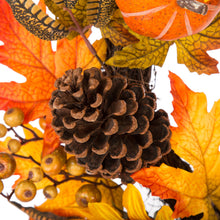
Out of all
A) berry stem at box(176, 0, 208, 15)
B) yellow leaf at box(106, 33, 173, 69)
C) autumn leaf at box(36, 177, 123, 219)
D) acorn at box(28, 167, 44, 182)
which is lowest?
autumn leaf at box(36, 177, 123, 219)

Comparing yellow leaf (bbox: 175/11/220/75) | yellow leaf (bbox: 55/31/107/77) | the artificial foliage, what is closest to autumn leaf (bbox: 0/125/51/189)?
the artificial foliage

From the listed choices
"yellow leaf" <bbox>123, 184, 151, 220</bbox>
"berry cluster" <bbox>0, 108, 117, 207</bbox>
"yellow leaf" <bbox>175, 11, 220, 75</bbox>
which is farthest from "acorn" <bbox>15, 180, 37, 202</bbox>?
"yellow leaf" <bbox>175, 11, 220, 75</bbox>

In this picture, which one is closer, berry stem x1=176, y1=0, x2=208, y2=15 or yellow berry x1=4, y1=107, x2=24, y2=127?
berry stem x1=176, y1=0, x2=208, y2=15

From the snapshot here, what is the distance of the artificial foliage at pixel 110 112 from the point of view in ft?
0.93

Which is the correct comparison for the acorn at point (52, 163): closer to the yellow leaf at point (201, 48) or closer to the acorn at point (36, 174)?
the acorn at point (36, 174)

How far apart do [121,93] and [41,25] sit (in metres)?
0.11

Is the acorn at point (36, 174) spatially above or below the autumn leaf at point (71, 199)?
above

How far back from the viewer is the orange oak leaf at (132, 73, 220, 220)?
1.05 feet

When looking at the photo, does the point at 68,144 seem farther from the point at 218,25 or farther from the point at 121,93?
the point at 218,25

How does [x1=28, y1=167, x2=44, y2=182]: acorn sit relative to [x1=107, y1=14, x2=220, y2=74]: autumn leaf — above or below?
below

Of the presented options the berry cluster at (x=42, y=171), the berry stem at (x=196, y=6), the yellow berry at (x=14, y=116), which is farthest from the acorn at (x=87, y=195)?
the berry stem at (x=196, y=6)

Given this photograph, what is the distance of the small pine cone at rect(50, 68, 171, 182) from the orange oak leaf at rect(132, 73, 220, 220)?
1.2 inches

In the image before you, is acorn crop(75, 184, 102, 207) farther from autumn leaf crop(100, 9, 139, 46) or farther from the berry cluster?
autumn leaf crop(100, 9, 139, 46)

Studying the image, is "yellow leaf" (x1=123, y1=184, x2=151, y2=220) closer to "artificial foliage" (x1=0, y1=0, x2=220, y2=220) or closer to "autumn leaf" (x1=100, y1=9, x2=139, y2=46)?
"artificial foliage" (x1=0, y1=0, x2=220, y2=220)
